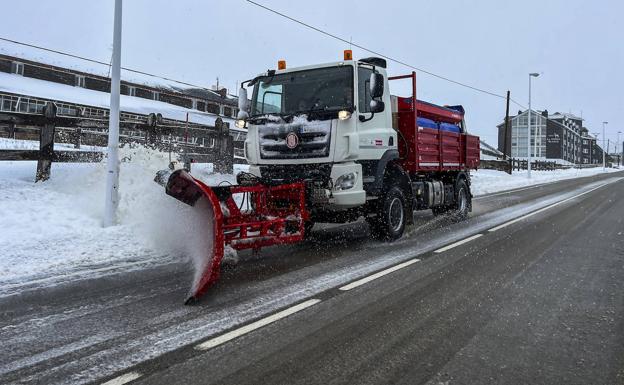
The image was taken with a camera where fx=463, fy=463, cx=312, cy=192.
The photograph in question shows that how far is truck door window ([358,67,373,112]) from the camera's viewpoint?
292 inches

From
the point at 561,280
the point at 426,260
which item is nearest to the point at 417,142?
the point at 426,260

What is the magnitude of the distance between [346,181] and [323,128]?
35.3 inches

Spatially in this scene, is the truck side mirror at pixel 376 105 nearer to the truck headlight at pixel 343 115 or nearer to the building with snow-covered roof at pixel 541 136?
the truck headlight at pixel 343 115

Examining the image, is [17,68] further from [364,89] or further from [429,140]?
[364,89]

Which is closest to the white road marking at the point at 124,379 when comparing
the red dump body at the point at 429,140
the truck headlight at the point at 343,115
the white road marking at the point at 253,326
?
the white road marking at the point at 253,326

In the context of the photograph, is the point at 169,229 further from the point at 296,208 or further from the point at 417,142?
the point at 417,142

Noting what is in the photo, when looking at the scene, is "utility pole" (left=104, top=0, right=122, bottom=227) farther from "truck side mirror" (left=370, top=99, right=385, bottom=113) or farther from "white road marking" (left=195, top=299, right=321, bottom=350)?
Result: "white road marking" (left=195, top=299, right=321, bottom=350)

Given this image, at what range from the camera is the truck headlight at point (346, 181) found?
7156 mm

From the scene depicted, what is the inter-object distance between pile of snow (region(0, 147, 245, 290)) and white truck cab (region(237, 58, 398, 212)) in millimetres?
1839

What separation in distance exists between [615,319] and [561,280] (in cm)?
140

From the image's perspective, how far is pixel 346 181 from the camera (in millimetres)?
7199

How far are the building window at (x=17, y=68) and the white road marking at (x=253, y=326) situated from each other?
3079 centimetres

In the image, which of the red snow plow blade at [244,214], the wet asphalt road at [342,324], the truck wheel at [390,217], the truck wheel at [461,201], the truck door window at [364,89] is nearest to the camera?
the wet asphalt road at [342,324]

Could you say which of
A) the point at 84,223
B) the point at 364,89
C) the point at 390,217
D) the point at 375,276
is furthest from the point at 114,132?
the point at 375,276
